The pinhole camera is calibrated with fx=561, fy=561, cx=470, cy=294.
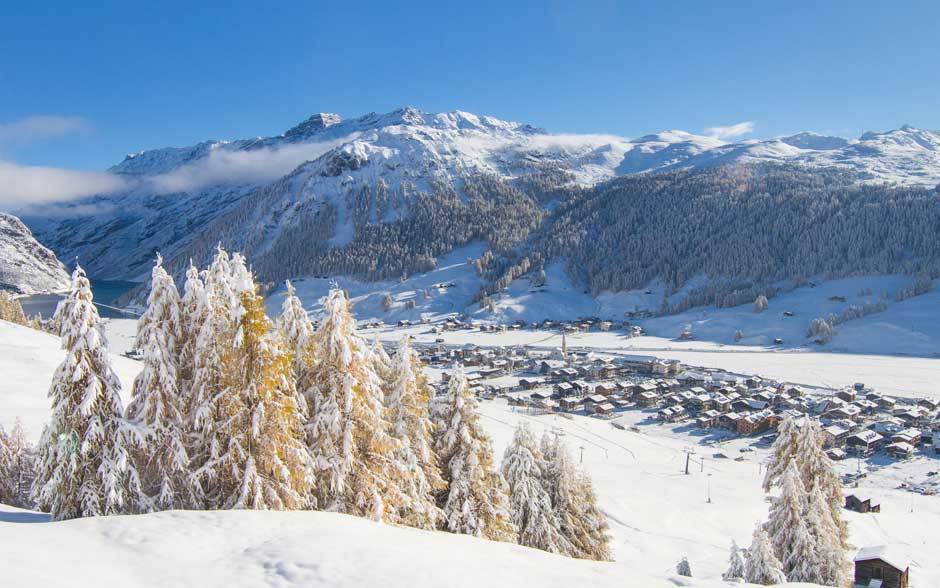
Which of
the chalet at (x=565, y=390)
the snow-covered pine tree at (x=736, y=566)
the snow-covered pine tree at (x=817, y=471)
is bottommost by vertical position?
the chalet at (x=565, y=390)

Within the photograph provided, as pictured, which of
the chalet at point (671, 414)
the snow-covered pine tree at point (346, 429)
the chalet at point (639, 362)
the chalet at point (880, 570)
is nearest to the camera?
the snow-covered pine tree at point (346, 429)

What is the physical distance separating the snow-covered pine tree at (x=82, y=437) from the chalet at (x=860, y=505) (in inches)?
1945

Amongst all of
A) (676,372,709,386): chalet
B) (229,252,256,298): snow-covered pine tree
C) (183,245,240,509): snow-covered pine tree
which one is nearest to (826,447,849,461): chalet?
(676,372,709,386): chalet

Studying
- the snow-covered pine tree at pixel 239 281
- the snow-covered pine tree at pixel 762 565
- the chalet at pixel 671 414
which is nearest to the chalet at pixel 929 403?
the chalet at pixel 671 414

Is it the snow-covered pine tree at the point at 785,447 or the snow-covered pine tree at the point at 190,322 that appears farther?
the snow-covered pine tree at the point at 785,447

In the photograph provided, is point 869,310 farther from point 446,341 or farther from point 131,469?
point 131,469

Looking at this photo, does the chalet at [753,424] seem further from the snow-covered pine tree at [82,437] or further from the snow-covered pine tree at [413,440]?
the snow-covered pine tree at [82,437]

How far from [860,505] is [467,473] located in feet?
125

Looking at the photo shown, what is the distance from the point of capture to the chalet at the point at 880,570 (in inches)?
1037

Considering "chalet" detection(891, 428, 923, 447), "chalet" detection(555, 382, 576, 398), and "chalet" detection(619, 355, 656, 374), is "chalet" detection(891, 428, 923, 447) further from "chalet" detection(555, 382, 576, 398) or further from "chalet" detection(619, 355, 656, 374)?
"chalet" detection(619, 355, 656, 374)

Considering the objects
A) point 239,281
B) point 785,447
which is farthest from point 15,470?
point 785,447

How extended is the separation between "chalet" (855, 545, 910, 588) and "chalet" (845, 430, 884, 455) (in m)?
43.9

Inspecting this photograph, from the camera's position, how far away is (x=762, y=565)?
22828mm

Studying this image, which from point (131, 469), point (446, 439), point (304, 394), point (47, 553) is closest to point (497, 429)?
point (446, 439)
